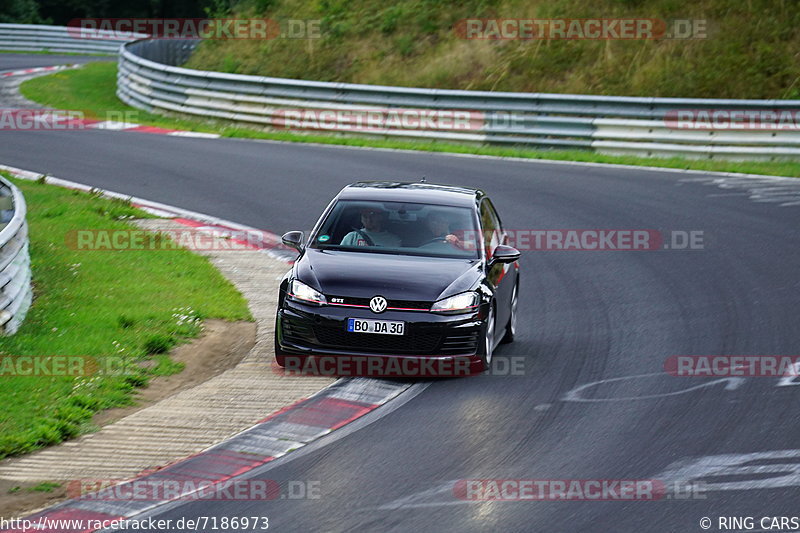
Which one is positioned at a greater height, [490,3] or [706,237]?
[490,3]

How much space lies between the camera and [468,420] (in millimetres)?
9016

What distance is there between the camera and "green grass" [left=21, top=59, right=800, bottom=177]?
2272 centimetres

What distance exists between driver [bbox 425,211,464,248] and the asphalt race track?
1228 millimetres

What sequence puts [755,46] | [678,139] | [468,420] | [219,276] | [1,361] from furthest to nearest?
[755,46] < [678,139] < [219,276] < [1,361] < [468,420]

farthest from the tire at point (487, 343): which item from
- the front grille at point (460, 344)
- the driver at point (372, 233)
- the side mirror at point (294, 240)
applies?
the side mirror at point (294, 240)

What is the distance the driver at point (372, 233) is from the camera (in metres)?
11.0

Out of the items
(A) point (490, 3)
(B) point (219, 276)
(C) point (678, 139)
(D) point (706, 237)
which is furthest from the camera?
(A) point (490, 3)

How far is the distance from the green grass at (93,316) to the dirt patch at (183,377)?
105mm

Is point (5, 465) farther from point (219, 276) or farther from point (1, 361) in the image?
point (219, 276)

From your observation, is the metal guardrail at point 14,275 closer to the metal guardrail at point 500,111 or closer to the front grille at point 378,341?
the front grille at point 378,341

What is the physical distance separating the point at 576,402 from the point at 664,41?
20319 mm

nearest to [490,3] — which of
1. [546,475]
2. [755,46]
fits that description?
[755,46]

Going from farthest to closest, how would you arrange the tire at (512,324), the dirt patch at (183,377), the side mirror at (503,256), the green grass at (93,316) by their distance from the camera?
the tire at (512,324) → the side mirror at (503,256) → the green grass at (93,316) → the dirt patch at (183,377)

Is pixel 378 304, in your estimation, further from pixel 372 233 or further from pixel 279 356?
pixel 372 233
